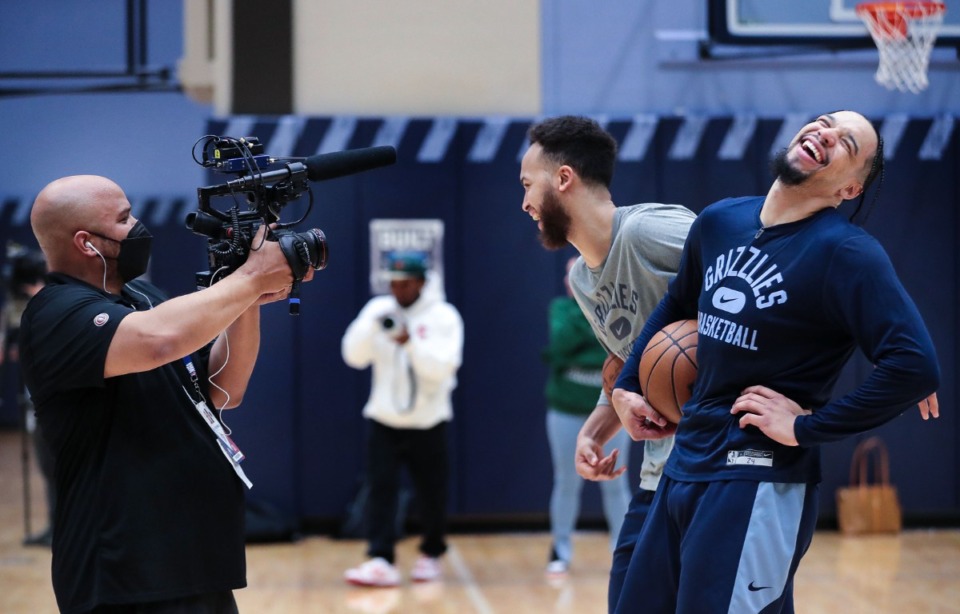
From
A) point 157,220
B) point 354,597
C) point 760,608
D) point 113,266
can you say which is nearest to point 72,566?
point 113,266

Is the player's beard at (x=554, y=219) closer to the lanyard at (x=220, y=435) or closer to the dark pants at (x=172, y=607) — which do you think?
the lanyard at (x=220, y=435)

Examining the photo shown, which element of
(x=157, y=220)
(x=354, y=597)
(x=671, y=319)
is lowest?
(x=354, y=597)

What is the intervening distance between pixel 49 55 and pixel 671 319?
45.3 ft

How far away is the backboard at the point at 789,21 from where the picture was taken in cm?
831

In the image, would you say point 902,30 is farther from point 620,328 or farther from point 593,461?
point 593,461

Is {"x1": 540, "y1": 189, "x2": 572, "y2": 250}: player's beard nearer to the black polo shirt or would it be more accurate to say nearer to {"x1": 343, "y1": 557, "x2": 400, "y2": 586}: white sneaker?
the black polo shirt

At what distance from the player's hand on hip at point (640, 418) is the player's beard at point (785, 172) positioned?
748 millimetres

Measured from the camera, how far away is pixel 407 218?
8.89 m

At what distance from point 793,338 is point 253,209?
1.42 m

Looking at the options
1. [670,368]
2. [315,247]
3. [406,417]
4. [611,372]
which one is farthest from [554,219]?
[406,417]

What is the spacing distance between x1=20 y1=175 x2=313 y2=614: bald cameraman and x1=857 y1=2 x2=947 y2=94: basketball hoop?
6.28 m

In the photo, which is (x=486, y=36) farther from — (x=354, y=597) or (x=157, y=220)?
(x=157, y=220)

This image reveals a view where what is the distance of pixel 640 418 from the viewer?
3.21m

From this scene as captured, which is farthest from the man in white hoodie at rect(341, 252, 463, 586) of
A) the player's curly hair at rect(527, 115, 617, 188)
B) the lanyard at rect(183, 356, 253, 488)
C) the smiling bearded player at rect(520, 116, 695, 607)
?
the lanyard at rect(183, 356, 253, 488)
